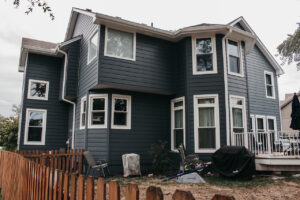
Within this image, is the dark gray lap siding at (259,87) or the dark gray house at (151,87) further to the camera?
the dark gray lap siding at (259,87)

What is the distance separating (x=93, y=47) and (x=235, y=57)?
20.3ft

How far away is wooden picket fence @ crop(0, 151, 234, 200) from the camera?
138 centimetres

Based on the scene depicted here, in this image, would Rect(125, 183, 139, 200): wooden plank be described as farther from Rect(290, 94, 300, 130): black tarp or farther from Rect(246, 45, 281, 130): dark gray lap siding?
Rect(246, 45, 281, 130): dark gray lap siding

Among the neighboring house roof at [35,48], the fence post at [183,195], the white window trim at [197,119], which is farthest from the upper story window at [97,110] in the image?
the fence post at [183,195]

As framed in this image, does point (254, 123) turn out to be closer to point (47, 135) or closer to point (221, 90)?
point (221, 90)

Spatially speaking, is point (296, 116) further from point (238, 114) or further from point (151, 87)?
point (151, 87)

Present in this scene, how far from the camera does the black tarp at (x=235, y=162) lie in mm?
7246

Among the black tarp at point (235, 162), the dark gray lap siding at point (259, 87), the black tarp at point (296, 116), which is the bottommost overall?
the black tarp at point (235, 162)

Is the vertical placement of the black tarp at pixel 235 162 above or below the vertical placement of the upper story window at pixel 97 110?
below

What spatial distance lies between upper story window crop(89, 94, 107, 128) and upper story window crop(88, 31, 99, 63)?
1628 millimetres

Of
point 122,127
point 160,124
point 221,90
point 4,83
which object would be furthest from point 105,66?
point 4,83

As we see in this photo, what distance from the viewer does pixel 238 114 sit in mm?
9742

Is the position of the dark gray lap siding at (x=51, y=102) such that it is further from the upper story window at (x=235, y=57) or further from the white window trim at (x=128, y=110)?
the upper story window at (x=235, y=57)

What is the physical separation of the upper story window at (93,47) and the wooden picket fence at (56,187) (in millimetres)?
5558
